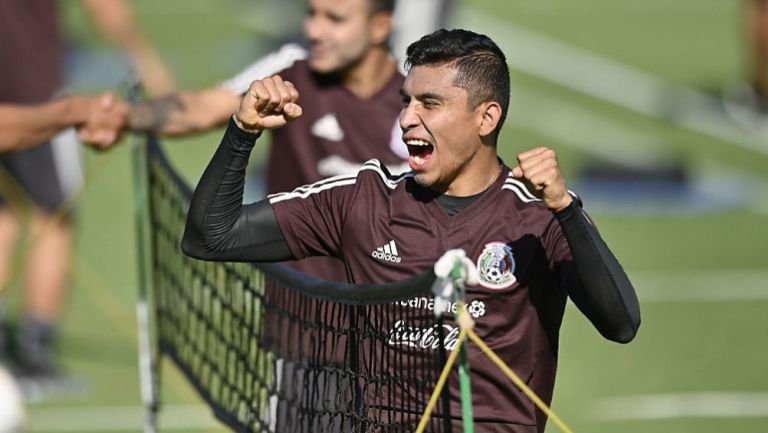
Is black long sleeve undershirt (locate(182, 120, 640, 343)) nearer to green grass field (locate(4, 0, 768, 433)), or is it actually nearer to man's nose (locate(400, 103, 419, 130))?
man's nose (locate(400, 103, 419, 130))

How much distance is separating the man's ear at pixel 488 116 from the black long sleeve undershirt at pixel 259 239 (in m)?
0.52

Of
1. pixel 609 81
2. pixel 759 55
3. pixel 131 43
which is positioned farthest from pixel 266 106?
pixel 609 81

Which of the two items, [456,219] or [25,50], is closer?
[456,219]

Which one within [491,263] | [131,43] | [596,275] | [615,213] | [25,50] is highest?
[25,50]

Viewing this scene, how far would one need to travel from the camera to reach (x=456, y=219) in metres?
5.11

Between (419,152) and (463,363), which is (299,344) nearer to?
(419,152)

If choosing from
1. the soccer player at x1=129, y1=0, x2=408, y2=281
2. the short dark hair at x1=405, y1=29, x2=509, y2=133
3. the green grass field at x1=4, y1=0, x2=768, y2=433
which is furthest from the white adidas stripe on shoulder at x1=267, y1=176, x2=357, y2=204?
the green grass field at x1=4, y1=0, x2=768, y2=433

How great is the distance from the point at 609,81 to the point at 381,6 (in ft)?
30.7

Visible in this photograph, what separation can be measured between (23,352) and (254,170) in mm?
3586

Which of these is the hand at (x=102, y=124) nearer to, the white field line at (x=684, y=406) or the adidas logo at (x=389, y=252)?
the adidas logo at (x=389, y=252)

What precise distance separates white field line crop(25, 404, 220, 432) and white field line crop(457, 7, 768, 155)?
23.8 ft

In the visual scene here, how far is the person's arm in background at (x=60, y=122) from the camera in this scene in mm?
6914

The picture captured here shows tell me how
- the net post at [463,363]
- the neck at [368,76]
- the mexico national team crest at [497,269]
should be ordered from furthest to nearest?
the neck at [368,76], the mexico national team crest at [497,269], the net post at [463,363]

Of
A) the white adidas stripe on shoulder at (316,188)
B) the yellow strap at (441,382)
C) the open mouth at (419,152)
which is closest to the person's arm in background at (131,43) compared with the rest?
the white adidas stripe on shoulder at (316,188)
